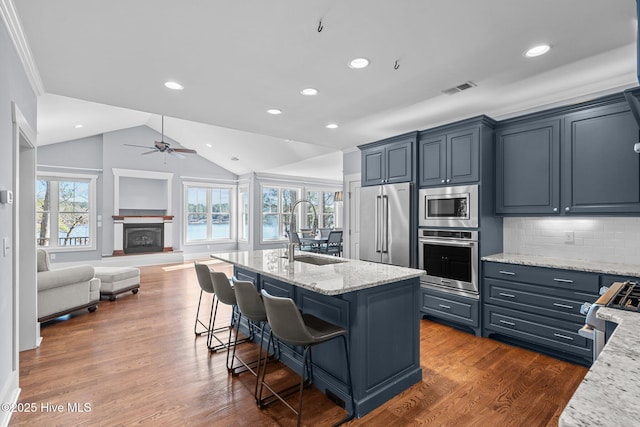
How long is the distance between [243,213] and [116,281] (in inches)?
221

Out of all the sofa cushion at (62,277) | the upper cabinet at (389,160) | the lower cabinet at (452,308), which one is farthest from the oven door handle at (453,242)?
the sofa cushion at (62,277)

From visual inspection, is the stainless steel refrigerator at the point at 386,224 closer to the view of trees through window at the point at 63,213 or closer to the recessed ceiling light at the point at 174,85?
the recessed ceiling light at the point at 174,85

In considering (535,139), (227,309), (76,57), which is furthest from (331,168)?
(76,57)

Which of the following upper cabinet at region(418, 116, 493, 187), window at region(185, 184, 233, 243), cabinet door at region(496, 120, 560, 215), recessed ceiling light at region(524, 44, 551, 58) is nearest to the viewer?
→ recessed ceiling light at region(524, 44, 551, 58)

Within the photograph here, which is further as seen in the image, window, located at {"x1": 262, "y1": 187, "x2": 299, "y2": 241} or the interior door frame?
window, located at {"x1": 262, "y1": 187, "x2": 299, "y2": 241}

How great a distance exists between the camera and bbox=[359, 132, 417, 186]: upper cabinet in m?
4.07

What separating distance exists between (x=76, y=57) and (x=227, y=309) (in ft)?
10.9

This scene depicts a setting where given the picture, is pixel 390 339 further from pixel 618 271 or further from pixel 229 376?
pixel 618 271

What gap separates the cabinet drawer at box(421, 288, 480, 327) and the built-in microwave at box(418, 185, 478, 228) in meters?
0.82

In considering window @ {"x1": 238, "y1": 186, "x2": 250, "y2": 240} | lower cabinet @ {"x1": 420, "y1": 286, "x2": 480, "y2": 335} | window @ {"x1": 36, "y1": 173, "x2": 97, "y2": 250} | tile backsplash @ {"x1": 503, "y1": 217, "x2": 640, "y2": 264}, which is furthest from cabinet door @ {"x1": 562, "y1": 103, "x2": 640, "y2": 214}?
window @ {"x1": 36, "y1": 173, "x2": 97, "y2": 250}

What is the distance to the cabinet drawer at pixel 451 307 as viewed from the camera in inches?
137

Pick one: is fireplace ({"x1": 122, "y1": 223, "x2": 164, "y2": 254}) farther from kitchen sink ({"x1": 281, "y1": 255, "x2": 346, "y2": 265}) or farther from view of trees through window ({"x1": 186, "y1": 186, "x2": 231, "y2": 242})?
kitchen sink ({"x1": 281, "y1": 255, "x2": 346, "y2": 265})

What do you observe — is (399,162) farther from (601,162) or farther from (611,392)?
(611,392)

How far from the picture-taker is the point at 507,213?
3.50 m
